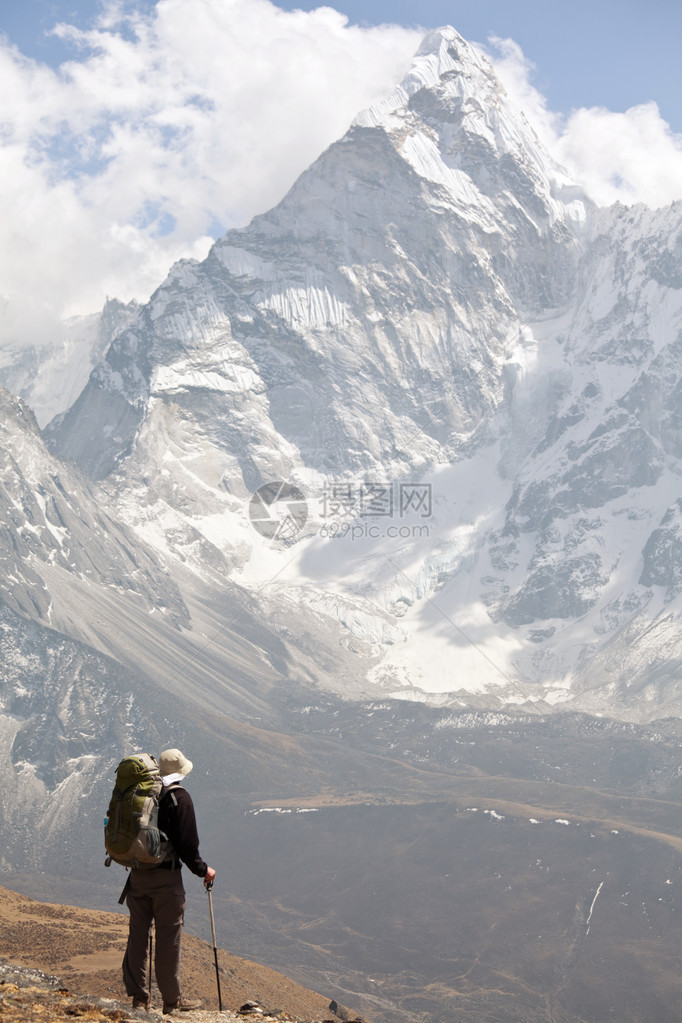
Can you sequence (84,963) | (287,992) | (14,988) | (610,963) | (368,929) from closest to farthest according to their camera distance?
(14,988) → (84,963) → (287,992) → (610,963) → (368,929)

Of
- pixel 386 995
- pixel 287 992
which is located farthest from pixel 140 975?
pixel 386 995

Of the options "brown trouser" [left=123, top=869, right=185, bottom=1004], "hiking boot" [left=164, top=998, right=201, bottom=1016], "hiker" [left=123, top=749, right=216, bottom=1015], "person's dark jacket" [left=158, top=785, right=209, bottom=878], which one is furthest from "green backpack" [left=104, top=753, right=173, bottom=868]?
"hiking boot" [left=164, top=998, right=201, bottom=1016]

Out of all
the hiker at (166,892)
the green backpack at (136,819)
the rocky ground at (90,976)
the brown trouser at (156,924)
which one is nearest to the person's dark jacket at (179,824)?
the hiker at (166,892)

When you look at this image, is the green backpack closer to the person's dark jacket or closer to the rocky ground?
the person's dark jacket

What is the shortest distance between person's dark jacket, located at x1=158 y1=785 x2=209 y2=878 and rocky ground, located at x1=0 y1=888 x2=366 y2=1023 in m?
3.03

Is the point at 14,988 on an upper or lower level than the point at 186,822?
lower

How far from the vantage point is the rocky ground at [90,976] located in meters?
21.5

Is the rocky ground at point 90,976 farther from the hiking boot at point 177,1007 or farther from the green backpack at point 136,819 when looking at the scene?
the green backpack at point 136,819

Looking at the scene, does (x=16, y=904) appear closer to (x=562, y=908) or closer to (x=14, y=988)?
(x=14, y=988)

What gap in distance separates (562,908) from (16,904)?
150 m

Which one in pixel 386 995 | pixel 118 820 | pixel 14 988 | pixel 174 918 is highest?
pixel 118 820

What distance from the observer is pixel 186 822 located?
2141cm

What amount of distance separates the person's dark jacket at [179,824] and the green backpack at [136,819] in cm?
14

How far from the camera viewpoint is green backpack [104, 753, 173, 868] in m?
21.2
